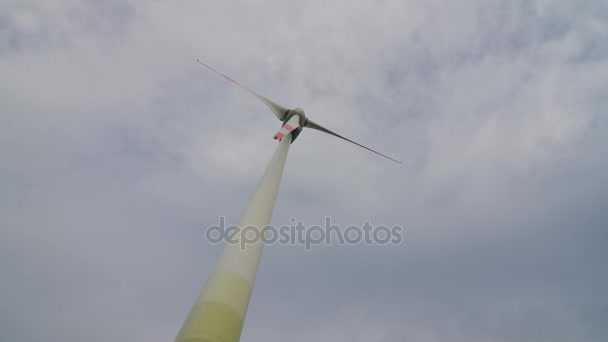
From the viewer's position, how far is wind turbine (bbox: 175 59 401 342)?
1261 centimetres

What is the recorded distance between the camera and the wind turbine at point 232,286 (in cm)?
1261

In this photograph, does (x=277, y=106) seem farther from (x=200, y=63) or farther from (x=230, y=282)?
(x=230, y=282)

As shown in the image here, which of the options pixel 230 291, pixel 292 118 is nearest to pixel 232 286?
pixel 230 291

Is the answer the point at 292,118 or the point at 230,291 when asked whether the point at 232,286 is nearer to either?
the point at 230,291

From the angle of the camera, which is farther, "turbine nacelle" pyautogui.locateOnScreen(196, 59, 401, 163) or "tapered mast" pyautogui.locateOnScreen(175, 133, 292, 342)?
"turbine nacelle" pyautogui.locateOnScreen(196, 59, 401, 163)

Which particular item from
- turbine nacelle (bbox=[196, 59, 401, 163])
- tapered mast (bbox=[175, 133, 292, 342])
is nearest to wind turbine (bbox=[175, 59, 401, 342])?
tapered mast (bbox=[175, 133, 292, 342])

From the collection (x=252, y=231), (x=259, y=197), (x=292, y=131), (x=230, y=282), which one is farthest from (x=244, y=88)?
(x=230, y=282)

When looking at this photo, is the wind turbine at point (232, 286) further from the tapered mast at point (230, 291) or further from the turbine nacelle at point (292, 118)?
the turbine nacelle at point (292, 118)

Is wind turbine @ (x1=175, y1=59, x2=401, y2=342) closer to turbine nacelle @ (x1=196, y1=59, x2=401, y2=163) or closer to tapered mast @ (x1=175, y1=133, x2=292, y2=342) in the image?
tapered mast @ (x1=175, y1=133, x2=292, y2=342)

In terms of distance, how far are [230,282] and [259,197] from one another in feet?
22.6

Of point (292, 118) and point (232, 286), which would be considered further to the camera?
point (292, 118)

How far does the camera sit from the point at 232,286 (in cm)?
1477

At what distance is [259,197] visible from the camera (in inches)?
832

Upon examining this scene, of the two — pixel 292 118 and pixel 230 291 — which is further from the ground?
pixel 292 118
